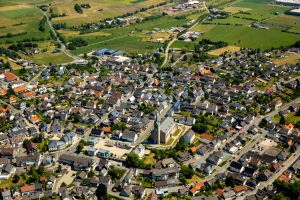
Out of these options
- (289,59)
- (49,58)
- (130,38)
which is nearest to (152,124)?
(49,58)

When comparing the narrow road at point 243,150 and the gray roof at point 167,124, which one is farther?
the gray roof at point 167,124

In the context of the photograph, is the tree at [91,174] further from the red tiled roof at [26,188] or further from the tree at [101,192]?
the red tiled roof at [26,188]

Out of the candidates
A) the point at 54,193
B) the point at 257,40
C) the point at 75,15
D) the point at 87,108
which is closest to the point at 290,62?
the point at 257,40

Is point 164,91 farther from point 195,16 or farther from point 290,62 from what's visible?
point 195,16

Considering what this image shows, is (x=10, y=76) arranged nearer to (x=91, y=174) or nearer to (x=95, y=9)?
(x=91, y=174)

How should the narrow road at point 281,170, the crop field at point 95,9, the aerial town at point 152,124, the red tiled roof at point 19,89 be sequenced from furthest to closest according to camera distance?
the crop field at point 95,9 < the red tiled roof at point 19,89 < the aerial town at point 152,124 < the narrow road at point 281,170

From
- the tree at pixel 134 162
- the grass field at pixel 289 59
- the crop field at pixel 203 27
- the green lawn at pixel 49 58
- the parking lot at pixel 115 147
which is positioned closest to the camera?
the tree at pixel 134 162

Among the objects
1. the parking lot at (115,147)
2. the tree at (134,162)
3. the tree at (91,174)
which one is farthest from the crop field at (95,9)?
the tree at (91,174)
